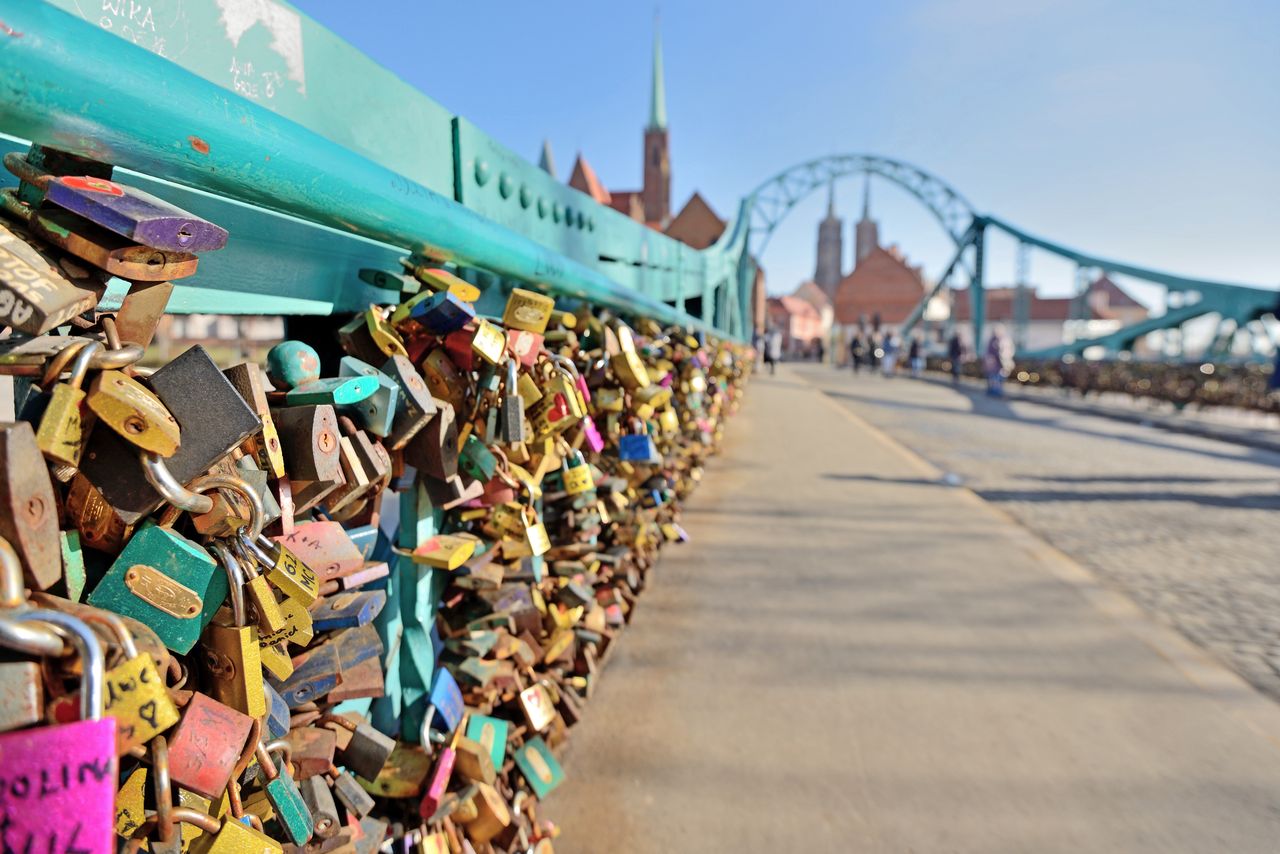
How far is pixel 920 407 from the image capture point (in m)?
13.3

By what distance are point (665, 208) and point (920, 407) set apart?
1899 inches

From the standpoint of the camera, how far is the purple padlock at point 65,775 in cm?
42

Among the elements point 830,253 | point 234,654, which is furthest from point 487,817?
point 830,253

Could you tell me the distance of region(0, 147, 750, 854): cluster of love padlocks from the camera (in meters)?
0.49

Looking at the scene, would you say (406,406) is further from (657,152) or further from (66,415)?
(657,152)

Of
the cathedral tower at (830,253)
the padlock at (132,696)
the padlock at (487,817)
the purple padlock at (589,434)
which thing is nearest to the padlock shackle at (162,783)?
the padlock at (132,696)

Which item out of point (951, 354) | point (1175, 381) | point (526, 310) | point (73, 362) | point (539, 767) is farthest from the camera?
point (951, 354)

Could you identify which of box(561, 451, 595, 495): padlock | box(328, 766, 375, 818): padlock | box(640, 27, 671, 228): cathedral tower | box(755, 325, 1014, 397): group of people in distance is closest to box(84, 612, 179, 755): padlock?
box(328, 766, 375, 818): padlock

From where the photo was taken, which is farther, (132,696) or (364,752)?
(364,752)

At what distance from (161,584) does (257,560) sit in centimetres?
11

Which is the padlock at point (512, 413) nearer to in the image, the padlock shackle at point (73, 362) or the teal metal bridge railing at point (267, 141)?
the teal metal bridge railing at point (267, 141)

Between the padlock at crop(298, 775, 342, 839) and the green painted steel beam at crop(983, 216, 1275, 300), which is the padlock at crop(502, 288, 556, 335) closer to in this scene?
the padlock at crop(298, 775, 342, 839)

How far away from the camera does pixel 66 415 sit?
0.53 meters

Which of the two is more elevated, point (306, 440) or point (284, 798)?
point (306, 440)
